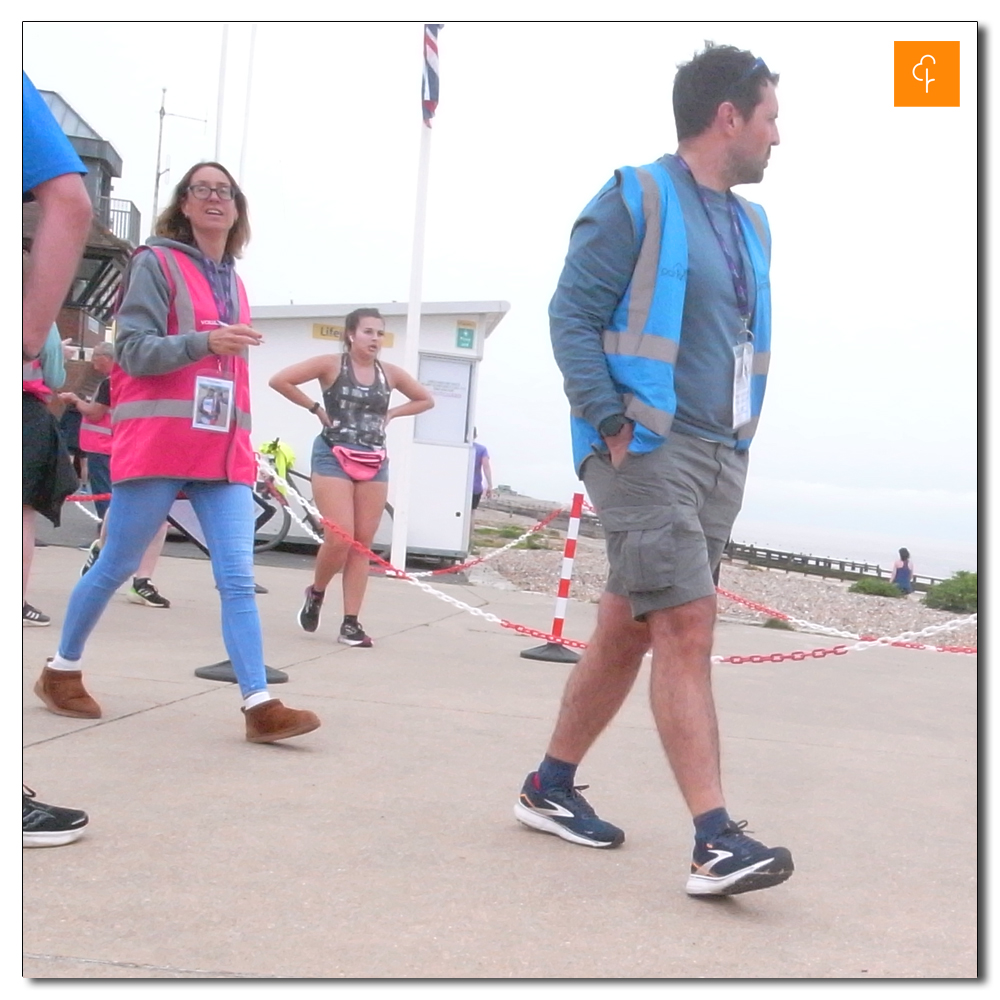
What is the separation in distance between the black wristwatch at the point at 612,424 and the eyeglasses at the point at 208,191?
5.82 ft

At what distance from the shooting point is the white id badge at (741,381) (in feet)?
10.5

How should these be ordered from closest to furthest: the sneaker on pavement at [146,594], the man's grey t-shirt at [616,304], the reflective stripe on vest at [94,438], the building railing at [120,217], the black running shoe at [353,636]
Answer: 1. the man's grey t-shirt at [616,304]
2. the building railing at [120,217]
3. the black running shoe at [353,636]
4. the sneaker on pavement at [146,594]
5. the reflective stripe on vest at [94,438]

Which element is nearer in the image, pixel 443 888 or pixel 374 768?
pixel 443 888

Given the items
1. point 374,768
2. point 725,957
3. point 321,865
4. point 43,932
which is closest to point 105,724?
point 374,768

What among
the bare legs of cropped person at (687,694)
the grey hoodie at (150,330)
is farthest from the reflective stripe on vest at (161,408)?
the bare legs of cropped person at (687,694)

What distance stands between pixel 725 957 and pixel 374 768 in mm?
1678

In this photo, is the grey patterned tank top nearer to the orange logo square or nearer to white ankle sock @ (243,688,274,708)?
white ankle sock @ (243,688,274,708)

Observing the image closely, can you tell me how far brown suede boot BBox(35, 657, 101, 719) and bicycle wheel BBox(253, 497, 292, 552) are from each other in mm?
7788

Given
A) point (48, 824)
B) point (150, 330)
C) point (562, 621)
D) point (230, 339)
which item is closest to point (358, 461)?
point (562, 621)

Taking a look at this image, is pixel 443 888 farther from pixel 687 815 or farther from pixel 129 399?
pixel 129 399

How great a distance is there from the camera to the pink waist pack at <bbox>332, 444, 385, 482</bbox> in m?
6.58

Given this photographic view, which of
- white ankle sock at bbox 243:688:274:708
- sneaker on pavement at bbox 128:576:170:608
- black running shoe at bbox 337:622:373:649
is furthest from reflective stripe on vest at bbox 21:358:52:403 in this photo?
sneaker on pavement at bbox 128:576:170:608

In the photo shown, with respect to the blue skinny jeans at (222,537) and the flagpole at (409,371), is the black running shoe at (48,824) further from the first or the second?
the flagpole at (409,371)

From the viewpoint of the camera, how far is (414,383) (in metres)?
7.06
